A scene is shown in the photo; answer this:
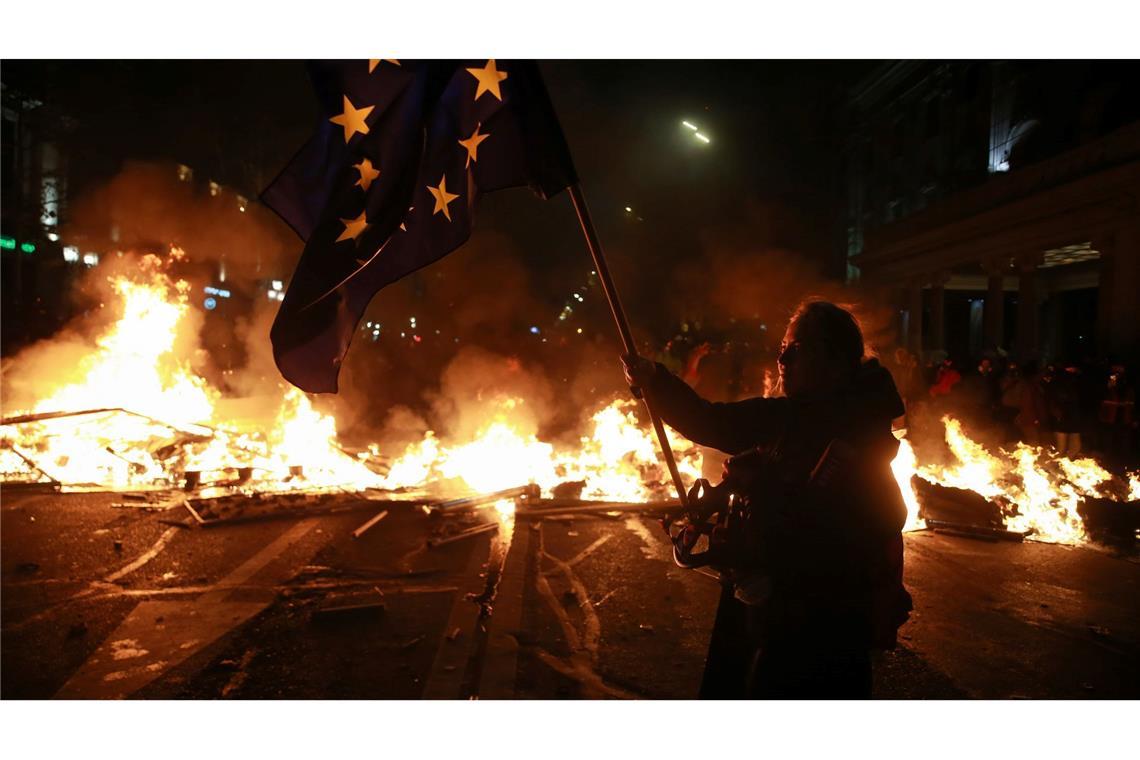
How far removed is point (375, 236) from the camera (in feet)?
8.58

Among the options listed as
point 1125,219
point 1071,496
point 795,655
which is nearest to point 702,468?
point 1071,496

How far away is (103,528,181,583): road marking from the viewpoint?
16.6ft

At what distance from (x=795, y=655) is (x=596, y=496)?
5.98 metres

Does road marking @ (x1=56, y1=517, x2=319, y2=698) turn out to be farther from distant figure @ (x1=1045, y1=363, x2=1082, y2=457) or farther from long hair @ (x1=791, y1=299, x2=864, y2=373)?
distant figure @ (x1=1045, y1=363, x2=1082, y2=457)

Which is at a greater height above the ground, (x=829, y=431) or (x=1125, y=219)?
(x=1125, y=219)

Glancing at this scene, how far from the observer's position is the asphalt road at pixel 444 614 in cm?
358

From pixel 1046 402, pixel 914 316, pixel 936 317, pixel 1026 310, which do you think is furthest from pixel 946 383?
pixel 914 316

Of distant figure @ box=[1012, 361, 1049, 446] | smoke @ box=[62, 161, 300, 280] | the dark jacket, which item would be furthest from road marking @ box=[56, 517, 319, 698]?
smoke @ box=[62, 161, 300, 280]

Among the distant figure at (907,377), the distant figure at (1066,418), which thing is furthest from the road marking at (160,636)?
the distant figure at (1066,418)

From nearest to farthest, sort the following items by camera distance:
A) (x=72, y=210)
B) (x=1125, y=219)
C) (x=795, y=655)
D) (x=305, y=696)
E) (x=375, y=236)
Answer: (x=795, y=655), (x=375, y=236), (x=305, y=696), (x=1125, y=219), (x=72, y=210)

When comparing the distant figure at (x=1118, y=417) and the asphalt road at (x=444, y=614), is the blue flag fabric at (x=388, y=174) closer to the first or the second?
the asphalt road at (x=444, y=614)

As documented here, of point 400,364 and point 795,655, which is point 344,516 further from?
point 400,364

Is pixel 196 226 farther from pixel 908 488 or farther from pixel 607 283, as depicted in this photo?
pixel 607 283

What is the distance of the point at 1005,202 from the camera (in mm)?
16391
